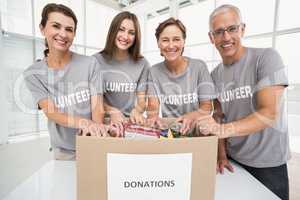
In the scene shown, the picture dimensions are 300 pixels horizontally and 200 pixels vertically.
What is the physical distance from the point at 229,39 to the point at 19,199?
123 centimetres

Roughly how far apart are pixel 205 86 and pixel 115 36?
0.73 meters

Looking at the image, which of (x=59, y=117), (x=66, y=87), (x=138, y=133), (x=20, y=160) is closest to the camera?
(x=138, y=133)

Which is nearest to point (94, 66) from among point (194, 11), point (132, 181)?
point (132, 181)

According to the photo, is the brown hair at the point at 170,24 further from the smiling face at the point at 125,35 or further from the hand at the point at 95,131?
the hand at the point at 95,131

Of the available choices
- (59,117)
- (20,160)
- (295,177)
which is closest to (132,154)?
(59,117)

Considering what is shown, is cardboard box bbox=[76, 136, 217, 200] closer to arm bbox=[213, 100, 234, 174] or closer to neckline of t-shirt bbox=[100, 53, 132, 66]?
arm bbox=[213, 100, 234, 174]

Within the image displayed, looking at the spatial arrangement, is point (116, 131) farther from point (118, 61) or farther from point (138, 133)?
point (118, 61)

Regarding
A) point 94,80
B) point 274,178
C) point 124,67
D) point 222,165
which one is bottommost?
point 274,178

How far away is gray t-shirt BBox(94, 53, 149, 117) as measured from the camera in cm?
147

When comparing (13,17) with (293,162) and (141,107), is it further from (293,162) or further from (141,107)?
(293,162)

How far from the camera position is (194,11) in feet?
14.8

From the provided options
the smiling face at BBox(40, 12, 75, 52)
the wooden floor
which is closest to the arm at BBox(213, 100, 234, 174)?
the smiling face at BBox(40, 12, 75, 52)

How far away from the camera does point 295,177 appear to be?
2.43 m

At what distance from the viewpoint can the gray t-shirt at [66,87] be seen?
1.17 metres
